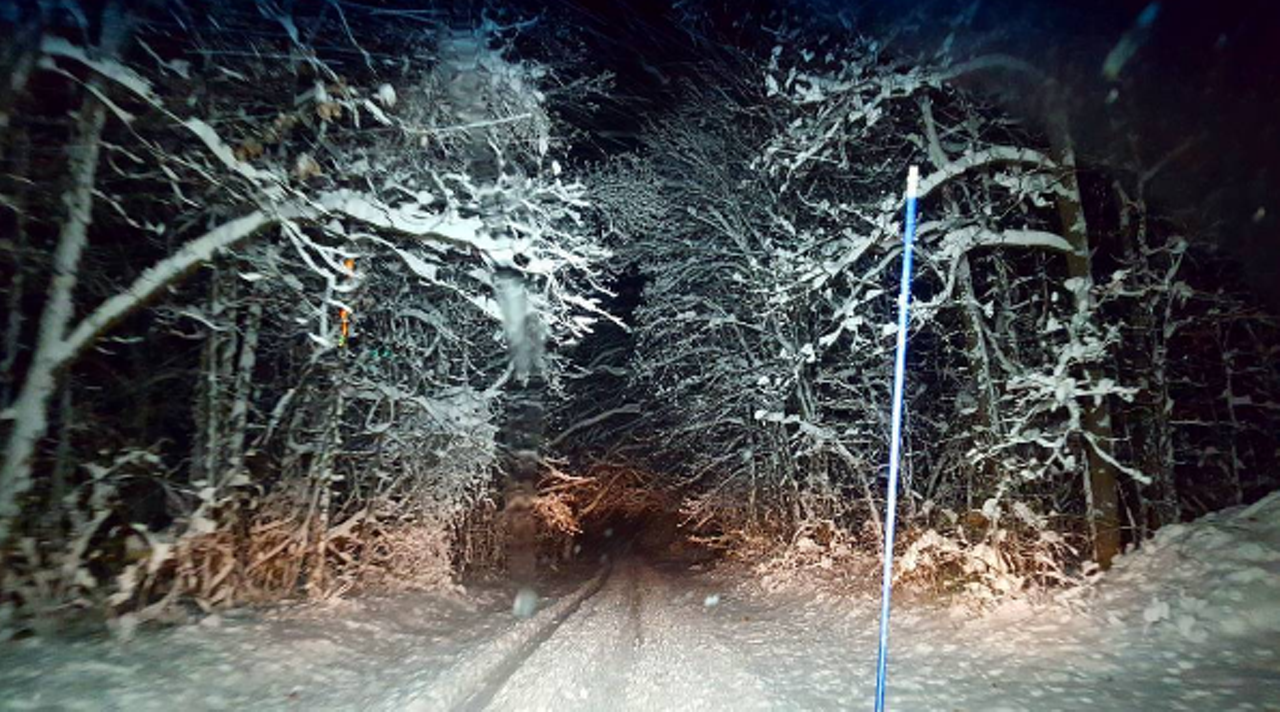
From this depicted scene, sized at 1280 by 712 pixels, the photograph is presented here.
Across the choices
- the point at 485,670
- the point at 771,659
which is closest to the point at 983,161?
the point at 771,659

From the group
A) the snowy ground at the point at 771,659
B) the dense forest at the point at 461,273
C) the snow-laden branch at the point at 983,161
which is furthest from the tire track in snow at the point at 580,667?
the snow-laden branch at the point at 983,161

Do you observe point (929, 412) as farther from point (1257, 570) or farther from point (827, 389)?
point (1257, 570)

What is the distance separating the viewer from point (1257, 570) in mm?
7273

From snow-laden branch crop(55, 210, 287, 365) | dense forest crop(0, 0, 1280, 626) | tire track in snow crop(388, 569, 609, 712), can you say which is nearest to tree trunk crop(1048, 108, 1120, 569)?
dense forest crop(0, 0, 1280, 626)

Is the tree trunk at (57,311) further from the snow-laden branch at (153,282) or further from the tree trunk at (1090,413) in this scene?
the tree trunk at (1090,413)

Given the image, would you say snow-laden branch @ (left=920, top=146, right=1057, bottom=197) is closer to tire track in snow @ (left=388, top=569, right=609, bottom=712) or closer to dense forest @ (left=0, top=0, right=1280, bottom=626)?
dense forest @ (left=0, top=0, right=1280, bottom=626)

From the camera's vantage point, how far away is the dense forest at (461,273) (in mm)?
7719

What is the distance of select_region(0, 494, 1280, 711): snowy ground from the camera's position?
6223 millimetres

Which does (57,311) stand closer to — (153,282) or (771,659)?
(153,282)

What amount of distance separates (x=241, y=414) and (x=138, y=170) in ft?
11.9

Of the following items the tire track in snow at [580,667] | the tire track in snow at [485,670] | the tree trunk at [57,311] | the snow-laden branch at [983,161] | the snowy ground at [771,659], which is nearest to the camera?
the snowy ground at [771,659]

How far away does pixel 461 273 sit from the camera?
11.1 meters

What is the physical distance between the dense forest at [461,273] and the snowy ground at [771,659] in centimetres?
85

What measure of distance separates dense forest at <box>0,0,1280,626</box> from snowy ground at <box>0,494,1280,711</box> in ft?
2.79
